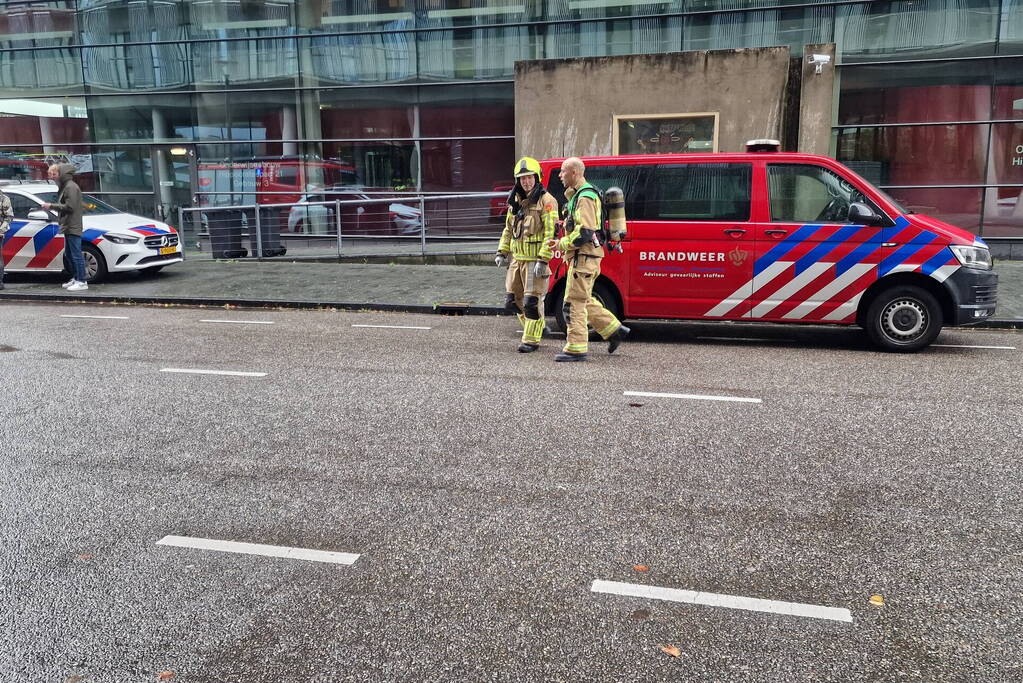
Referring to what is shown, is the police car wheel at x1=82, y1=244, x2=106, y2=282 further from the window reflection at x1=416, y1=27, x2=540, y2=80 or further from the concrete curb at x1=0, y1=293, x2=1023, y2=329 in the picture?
the window reflection at x1=416, y1=27, x2=540, y2=80

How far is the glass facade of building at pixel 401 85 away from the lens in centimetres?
1764

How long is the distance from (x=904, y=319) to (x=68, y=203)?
11.6 metres

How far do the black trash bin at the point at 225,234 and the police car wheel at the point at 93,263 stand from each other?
337cm

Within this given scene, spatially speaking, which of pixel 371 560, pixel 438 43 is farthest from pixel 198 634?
pixel 438 43

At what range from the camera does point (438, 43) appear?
67.9 ft

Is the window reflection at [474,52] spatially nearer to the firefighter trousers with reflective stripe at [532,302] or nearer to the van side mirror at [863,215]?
the firefighter trousers with reflective stripe at [532,302]

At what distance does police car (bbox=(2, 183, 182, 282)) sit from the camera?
564 inches

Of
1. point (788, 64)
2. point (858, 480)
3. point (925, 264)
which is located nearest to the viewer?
point (858, 480)

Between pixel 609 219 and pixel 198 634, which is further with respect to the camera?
pixel 609 219

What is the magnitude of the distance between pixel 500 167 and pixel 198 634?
701 inches

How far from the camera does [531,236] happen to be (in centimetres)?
877

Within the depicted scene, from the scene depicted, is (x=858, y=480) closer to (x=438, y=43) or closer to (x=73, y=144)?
(x=438, y=43)

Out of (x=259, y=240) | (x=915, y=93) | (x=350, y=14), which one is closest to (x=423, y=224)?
(x=259, y=240)

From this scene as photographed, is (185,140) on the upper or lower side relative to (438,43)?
lower
